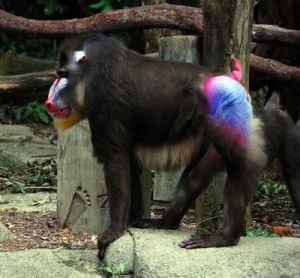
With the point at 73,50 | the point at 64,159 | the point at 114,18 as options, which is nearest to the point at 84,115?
the point at 73,50

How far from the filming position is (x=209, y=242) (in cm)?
402

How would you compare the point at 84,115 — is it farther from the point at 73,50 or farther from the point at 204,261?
the point at 204,261

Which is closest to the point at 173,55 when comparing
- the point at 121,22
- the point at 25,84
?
the point at 121,22

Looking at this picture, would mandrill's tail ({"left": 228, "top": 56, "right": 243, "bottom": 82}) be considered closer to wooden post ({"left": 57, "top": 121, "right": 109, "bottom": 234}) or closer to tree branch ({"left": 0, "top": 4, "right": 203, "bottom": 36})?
wooden post ({"left": 57, "top": 121, "right": 109, "bottom": 234})

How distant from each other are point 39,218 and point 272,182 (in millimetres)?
2476

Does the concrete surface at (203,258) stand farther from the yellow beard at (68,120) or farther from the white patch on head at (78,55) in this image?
the white patch on head at (78,55)

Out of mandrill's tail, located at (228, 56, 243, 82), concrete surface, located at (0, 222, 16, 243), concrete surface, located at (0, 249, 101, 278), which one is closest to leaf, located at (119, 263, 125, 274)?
concrete surface, located at (0, 249, 101, 278)

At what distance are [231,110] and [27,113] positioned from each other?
7212 mm

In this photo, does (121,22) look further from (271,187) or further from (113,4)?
(113,4)

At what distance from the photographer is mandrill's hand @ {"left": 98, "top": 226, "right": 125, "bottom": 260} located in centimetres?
408

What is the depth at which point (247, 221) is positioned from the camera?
15.5ft

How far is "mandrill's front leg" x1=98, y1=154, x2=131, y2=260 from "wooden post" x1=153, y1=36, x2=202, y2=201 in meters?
1.47

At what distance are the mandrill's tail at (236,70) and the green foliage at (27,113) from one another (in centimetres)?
664

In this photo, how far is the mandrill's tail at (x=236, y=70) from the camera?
420 cm
